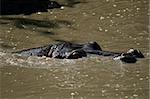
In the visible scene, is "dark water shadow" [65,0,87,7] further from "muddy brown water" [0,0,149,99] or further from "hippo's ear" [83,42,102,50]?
"hippo's ear" [83,42,102,50]

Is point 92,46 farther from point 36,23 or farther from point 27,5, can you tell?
point 27,5

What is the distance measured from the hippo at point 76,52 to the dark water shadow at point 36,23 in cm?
177

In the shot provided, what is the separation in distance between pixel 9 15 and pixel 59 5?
164cm

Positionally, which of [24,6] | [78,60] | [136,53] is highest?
[136,53]

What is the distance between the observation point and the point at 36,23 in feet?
38.2

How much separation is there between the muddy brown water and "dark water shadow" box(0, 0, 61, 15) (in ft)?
1.17

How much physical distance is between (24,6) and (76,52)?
5297mm

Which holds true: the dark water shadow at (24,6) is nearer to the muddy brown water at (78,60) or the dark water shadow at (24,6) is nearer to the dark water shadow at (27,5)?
the dark water shadow at (27,5)

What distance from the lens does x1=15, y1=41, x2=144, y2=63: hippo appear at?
843 cm

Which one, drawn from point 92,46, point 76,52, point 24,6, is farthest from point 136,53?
point 24,6

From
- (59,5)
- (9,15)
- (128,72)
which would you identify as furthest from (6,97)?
(59,5)

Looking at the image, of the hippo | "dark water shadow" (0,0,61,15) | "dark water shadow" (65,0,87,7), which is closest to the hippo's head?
the hippo

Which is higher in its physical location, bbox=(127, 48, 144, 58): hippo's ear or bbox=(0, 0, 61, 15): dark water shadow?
bbox=(127, 48, 144, 58): hippo's ear

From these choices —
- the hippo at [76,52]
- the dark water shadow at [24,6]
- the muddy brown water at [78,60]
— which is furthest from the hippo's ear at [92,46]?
the dark water shadow at [24,6]
